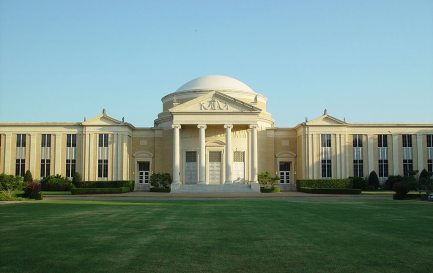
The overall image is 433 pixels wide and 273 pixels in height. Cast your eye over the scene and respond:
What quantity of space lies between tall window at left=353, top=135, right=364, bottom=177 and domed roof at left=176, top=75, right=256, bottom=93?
17986mm

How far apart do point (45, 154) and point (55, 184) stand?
6278 mm

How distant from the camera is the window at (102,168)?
6606cm

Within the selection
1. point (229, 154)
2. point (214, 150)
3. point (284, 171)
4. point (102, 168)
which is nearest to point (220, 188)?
point (229, 154)

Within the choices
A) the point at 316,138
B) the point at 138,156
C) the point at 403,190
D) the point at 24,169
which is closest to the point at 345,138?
the point at 316,138

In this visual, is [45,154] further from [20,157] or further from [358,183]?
[358,183]

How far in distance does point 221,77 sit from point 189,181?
63.3 ft

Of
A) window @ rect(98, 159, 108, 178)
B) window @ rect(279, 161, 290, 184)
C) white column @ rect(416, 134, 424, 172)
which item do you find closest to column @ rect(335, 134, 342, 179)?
window @ rect(279, 161, 290, 184)

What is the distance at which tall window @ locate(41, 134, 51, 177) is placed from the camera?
6625 cm

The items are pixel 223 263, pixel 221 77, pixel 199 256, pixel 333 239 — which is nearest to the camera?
pixel 223 263

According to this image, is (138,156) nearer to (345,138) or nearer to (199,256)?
(345,138)

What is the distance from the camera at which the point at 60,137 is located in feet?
219

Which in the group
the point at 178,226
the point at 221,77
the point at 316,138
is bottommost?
the point at 178,226

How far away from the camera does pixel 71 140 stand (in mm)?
66938

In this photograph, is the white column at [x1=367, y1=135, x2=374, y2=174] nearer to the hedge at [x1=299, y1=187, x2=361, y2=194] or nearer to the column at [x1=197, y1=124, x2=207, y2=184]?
the hedge at [x1=299, y1=187, x2=361, y2=194]
